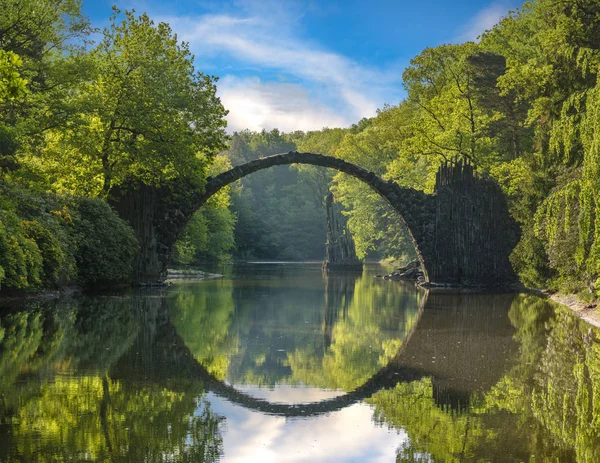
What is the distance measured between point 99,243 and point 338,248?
3029 centimetres

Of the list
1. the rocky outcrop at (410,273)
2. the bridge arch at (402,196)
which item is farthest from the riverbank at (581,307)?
the rocky outcrop at (410,273)

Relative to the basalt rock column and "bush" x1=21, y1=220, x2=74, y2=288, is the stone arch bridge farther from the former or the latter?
"bush" x1=21, y1=220, x2=74, y2=288

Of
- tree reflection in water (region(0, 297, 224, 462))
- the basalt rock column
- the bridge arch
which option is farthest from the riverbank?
tree reflection in water (region(0, 297, 224, 462))

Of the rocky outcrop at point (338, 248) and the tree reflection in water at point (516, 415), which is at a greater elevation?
the rocky outcrop at point (338, 248)

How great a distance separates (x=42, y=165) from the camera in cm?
2819

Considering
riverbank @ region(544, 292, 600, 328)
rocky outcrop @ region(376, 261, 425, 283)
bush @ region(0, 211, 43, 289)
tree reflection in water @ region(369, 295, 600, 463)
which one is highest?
bush @ region(0, 211, 43, 289)

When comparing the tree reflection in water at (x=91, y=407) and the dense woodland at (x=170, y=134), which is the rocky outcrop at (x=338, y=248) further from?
the tree reflection in water at (x=91, y=407)

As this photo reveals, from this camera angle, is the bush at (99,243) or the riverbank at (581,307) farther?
the bush at (99,243)

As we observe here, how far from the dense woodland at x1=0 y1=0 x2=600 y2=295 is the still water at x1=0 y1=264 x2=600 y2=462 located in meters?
2.98

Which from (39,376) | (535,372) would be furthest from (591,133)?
(39,376)

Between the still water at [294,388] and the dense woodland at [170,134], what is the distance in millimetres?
2978

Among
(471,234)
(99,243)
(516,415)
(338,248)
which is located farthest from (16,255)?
(338,248)

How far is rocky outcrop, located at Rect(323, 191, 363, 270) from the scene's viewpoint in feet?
171

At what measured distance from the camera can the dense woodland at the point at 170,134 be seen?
1828cm
